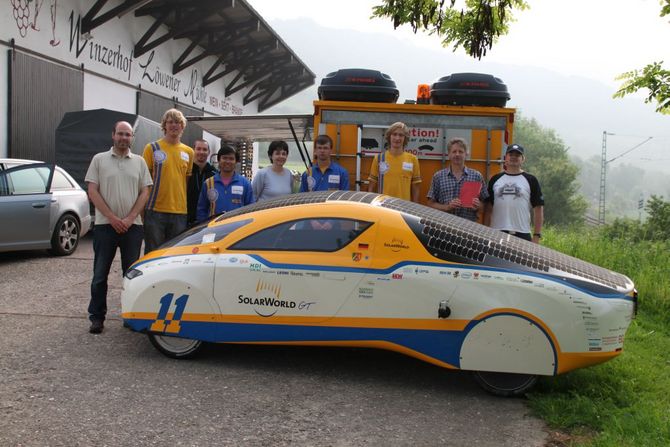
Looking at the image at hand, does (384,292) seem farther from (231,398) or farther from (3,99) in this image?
(3,99)

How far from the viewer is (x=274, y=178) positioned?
644 cm

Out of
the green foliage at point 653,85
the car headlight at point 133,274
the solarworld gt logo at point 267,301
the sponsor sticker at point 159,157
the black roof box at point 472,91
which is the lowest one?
the solarworld gt logo at point 267,301

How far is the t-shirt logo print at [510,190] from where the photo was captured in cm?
605

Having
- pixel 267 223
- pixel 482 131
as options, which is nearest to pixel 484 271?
pixel 267 223

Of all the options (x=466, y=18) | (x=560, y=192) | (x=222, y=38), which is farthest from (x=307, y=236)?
(x=560, y=192)

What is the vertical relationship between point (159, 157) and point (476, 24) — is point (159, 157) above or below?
below

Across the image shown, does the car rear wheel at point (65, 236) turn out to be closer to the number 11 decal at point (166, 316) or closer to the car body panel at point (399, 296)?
the car body panel at point (399, 296)

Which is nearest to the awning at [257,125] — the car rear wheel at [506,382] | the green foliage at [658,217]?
the car rear wheel at [506,382]

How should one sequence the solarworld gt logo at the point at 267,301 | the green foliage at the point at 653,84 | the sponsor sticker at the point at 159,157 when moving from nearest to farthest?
the solarworld gt logo at the point at 267,301 → the sponsor sticker at the point at 159,157 → the green foliage at the point at 653,84

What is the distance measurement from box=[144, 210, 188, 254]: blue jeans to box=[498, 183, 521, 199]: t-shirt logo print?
10.3ft

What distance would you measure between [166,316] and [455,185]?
10.3 feet

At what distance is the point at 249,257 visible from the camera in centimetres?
453

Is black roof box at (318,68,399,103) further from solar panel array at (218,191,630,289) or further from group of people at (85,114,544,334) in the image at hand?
solar panel array at (218,191,630,289)

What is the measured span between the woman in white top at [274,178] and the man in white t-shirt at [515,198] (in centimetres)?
212
